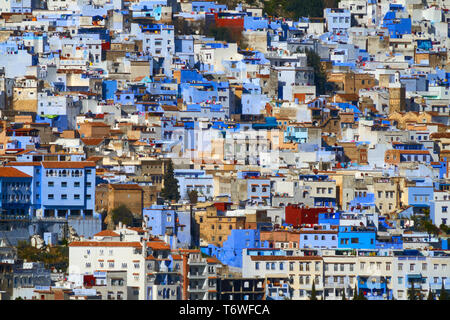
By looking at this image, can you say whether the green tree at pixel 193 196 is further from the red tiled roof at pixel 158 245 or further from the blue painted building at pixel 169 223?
the red tiled roof at pixel 158 245

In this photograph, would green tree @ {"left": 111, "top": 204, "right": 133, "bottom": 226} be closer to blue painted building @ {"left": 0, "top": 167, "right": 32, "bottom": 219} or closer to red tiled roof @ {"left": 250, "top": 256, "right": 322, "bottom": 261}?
blue painted building @ {"left": 0, "top": 167, "right": 32, "bottom": 219}

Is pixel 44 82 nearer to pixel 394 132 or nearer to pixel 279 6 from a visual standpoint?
pixel 394 132

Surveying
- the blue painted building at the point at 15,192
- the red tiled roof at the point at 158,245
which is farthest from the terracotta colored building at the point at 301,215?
the blue painted building at the point at 15,192

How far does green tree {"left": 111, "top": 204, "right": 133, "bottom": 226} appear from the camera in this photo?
1559 inches

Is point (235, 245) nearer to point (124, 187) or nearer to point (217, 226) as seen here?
point (217, 226)

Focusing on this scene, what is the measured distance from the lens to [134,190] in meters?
40.6

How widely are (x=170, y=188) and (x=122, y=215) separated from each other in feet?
13.0

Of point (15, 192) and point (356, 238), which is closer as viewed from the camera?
point (356, 238)

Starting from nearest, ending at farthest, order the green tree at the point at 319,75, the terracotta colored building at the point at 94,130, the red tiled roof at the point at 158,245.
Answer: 1. the red tiled roof at the point at 158,245
2. the terracotta colored building at the point at 94,130
3. the green tree at the point at 319,75

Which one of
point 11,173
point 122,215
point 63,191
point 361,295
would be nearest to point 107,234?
point 122,215

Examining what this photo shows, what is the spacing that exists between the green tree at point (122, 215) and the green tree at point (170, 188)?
10.1ft

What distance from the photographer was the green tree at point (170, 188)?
43.3 meters

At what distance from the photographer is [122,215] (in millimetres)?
39844
